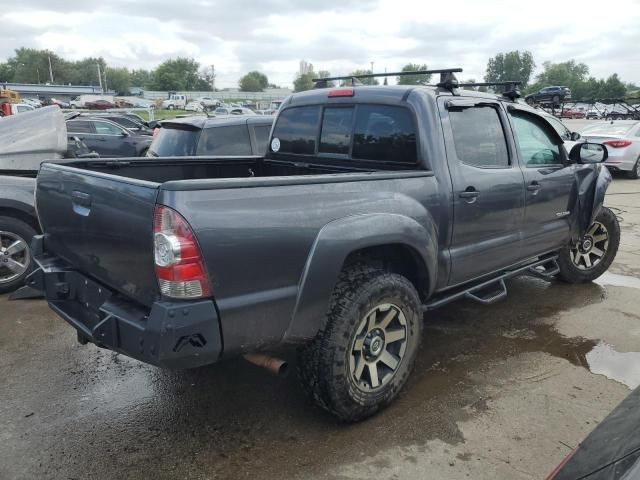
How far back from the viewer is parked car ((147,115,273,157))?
6781 mm

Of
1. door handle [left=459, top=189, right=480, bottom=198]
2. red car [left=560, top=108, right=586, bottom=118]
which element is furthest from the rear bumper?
red car [left=560, top=108, right=586, bottom=118]

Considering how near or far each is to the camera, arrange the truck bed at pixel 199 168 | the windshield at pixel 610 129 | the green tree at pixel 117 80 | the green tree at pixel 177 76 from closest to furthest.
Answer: the truck bed at pixel 199 168
the windshield at pixel 610 129
the green tree at pixel 177 76
the green tree at pixel 117 80

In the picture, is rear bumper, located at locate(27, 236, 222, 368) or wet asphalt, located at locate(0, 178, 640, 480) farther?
wet asphalt, located at locate(0, 178, 640, 480)

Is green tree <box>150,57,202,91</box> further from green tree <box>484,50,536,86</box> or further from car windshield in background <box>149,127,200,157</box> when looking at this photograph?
car windshield in background <box>149,127,200,157</box>

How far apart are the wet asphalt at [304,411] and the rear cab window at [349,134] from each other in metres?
1.54

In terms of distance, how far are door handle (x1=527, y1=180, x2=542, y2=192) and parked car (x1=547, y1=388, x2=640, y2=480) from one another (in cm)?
252

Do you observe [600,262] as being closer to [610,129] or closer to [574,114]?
[610,129]

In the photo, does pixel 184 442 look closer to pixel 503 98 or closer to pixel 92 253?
pixel 92 253

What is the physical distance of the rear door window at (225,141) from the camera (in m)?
6.77

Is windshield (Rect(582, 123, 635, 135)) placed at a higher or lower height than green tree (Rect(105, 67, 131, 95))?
lower

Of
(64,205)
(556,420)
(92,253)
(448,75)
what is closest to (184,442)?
(92,253)

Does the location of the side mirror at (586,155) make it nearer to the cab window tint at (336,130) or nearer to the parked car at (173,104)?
the cab window tint at (336,130)

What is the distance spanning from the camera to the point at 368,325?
2.99m

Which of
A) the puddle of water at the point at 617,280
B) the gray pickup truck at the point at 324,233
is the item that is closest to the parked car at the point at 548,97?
the puddle of water at the point at 617,280
